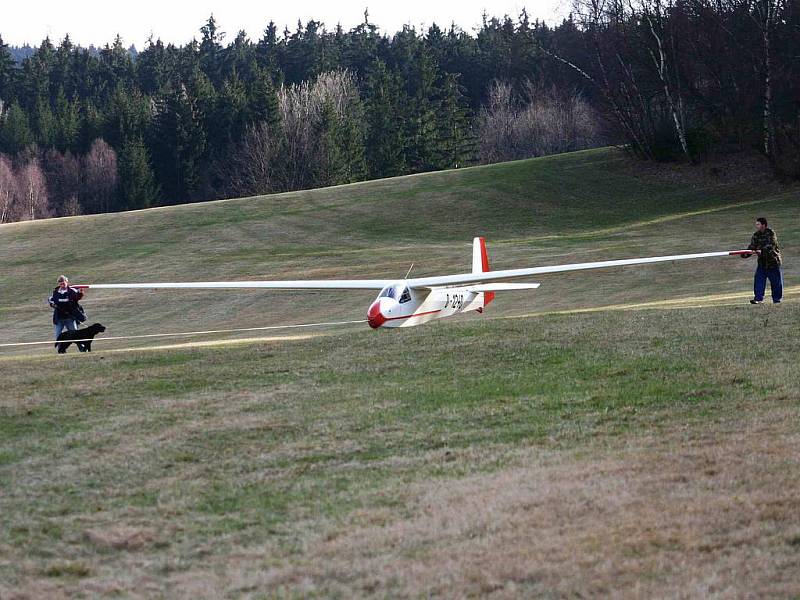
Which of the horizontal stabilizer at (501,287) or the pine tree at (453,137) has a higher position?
the pine tree at (453,137)

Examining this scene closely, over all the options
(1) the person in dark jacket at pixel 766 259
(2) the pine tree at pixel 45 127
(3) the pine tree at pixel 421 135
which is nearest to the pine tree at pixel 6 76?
(2) the pine tree at pixel 45 127

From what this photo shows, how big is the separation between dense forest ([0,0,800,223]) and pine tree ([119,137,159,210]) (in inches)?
6.2

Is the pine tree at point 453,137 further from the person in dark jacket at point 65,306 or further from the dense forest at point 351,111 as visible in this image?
the person in dark jacket at point 65,306

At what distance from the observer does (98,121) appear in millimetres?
116062

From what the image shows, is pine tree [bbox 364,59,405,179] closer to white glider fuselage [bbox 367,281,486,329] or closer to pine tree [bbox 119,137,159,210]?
pine tree [bbox 119,137,159,210]

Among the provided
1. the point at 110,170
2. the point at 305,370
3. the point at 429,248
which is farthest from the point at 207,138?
the point at 305,370

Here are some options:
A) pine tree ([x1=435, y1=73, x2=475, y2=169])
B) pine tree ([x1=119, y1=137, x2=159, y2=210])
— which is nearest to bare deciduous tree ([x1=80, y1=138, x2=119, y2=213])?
pine tree ([x1=119, y1=137, x2=159, y2=210])

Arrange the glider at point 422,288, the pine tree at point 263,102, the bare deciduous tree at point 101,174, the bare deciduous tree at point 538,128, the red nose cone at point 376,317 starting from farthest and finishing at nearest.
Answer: the bare deciduous tree at point 101,174
the bare deciduous tree at point 538,128
the pine tree at point 263,102
the glider at point 422,288
the red nose cone at point 376,317

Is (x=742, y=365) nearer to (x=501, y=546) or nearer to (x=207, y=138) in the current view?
(x=501, y=546)

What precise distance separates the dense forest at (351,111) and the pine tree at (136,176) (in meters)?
0.16

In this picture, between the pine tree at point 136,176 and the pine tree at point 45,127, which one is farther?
the pine tree at point 45,127

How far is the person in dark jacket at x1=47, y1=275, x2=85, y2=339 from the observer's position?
887 inches

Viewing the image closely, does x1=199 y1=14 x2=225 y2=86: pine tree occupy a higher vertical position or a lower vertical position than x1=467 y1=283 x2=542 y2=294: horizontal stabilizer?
higher

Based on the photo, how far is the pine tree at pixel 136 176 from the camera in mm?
A: 105750
